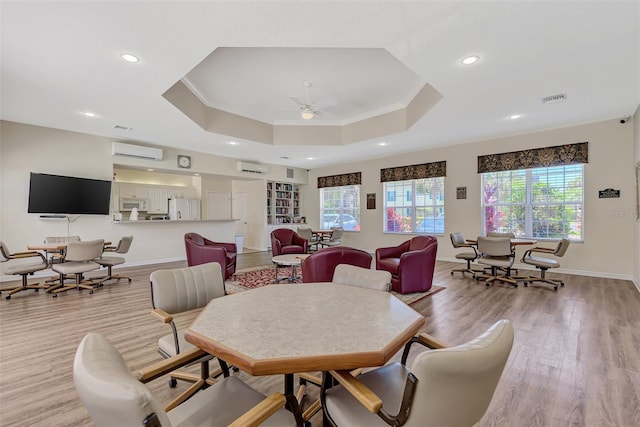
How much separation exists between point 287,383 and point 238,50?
3714mm

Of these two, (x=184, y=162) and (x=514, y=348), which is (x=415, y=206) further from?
(x=184, y=162)

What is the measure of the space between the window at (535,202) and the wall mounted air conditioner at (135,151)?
299 inches

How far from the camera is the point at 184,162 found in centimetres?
707

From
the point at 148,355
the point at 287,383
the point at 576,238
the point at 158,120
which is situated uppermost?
the point at 158,120

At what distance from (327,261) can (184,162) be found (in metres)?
5.19

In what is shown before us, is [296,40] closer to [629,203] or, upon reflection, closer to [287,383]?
[287,383]

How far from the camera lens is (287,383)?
1.45m

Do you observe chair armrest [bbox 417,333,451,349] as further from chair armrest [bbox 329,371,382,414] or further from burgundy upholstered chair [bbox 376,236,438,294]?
burgundy upholstered chair [bbox 376,236,438,294]

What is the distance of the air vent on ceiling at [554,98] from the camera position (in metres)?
4.05

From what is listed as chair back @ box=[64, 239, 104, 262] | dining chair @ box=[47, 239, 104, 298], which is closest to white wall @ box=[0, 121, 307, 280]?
dining chair @ box=[47, 239, 104, 298]

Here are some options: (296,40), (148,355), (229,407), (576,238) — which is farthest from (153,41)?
(576,238)

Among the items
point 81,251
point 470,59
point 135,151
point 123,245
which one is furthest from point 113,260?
point 470,59

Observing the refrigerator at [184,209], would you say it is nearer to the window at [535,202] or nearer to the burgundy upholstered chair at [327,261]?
the burgundy upholstered chair at [327,261]

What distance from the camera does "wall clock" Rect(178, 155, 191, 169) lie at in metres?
7.01
